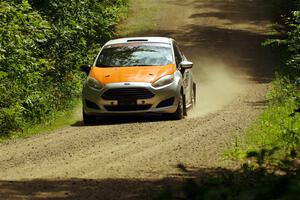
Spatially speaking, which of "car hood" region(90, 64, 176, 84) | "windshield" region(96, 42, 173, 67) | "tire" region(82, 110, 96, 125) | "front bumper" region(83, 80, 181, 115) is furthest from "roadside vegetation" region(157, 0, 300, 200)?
"tire" region(82, 110, 96, 125)

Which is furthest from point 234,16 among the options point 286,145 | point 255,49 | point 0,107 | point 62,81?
point 286,145

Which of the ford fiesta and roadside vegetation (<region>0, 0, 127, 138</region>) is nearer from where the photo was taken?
roadside vegetation (<region>0, 0, 127, 138</region>)

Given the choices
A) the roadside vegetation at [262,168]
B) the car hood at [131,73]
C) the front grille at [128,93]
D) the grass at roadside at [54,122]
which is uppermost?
the roadside vegetation at [262,168]

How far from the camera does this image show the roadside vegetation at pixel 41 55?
16.0 m

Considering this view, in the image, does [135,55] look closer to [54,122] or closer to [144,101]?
[144,101]

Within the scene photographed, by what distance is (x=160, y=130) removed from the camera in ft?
47.5

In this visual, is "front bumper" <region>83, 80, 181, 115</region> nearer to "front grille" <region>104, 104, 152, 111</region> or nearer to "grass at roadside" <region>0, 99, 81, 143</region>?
"front grille" <region>104, 104, 152, 111</region>

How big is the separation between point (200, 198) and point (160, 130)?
7.81 meters

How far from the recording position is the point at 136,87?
16328mm

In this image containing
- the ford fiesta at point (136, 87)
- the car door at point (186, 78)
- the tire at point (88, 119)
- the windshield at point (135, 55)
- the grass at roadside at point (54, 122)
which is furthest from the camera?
the car door at point (186, 78)

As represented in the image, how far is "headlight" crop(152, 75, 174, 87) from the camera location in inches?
646

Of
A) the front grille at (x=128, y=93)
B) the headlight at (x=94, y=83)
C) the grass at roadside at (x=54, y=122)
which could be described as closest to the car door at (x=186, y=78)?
the front grille at (x=128, y=93)

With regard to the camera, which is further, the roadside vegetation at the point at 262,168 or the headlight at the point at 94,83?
the headlight at the point at 94,83

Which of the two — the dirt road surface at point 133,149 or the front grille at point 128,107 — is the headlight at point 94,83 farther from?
the dirt road surface at point 133,149
